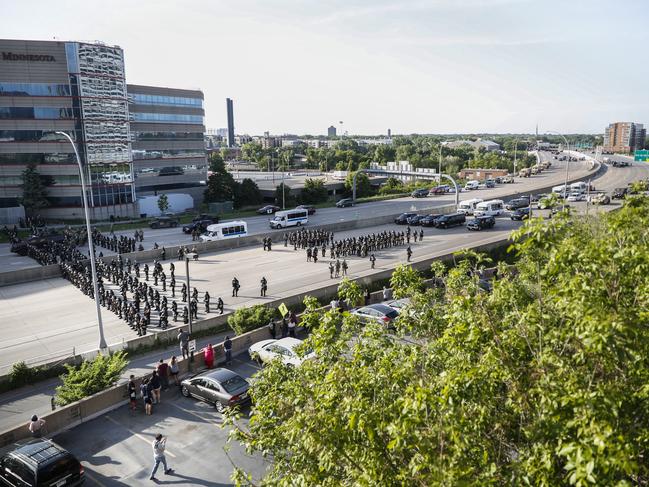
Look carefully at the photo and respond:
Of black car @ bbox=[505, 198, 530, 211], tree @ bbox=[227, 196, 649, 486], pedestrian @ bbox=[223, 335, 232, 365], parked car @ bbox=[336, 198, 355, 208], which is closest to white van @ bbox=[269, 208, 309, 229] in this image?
parked car @ bbox=[336, 198, 355, 208]

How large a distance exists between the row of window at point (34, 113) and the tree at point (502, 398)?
56829 mm

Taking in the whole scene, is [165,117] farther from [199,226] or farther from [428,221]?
[428,221]

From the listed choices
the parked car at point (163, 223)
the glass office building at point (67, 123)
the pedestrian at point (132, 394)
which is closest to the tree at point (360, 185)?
the glass office building at point (67, 123)

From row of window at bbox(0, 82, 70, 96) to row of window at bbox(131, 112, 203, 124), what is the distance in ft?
41.2

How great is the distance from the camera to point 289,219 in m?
50.6

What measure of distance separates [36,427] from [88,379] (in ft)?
7.90

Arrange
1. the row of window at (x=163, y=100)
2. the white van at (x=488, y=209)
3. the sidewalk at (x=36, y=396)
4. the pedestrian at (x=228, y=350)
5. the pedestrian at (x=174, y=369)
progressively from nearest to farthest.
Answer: the sidewalk at (x=36, y=396), the pedestrian at (x=174, y=369), the pedestrian at (x=228, y=350), the white van at (x=488, y=209), the row of window at (x=163, y=100)

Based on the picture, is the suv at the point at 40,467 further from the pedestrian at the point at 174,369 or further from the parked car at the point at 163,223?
the parked car at the point at 163,223

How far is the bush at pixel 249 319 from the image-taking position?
2230cm

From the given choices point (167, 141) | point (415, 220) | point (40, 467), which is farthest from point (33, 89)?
point (40, 467)

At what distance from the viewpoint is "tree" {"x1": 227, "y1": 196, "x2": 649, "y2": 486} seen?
5.38 meters

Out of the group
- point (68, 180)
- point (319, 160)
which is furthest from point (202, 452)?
point (319, 160)

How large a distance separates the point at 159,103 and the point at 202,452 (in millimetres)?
65918

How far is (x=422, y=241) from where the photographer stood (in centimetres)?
4472
